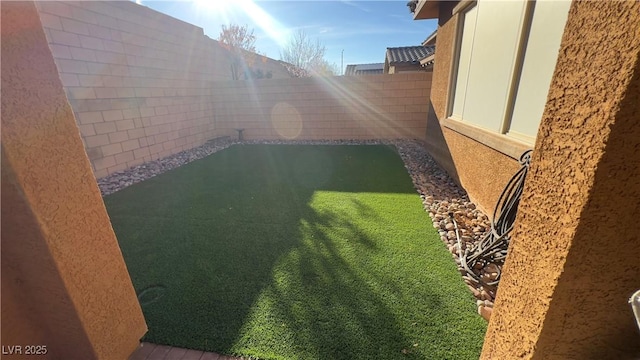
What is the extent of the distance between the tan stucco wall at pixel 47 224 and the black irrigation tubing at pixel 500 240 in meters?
2.49

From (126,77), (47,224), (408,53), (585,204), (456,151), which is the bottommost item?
(456,151)

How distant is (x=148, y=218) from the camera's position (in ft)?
10.9

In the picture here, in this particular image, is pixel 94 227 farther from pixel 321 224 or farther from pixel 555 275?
pixel 321 224

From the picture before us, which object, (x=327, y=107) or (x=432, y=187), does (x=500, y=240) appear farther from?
(x=327, y=107)

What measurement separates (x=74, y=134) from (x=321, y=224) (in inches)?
91.1

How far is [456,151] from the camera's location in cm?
415

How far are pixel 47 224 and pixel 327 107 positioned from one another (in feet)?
23.7

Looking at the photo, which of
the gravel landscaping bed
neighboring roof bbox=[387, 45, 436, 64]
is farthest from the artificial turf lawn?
neighboring roof bbox=[387, 45, 436, 64]

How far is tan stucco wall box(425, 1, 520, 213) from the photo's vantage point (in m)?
2.89

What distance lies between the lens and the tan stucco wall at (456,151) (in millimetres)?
2889

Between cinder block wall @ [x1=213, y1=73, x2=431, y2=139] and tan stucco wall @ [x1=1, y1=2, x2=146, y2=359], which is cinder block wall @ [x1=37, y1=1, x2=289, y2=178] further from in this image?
tan stucco wall @ [x1=1, y1=2, x2=146, y2=359]

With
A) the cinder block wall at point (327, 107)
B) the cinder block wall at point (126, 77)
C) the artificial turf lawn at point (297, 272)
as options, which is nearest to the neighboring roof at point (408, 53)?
the cinder block wall at point (327, 107)

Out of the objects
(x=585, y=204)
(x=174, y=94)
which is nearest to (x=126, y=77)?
(x=174, y=94)

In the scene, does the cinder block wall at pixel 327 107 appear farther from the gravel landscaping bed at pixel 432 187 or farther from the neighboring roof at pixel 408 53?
the neighboring roof at pixel 408 53
